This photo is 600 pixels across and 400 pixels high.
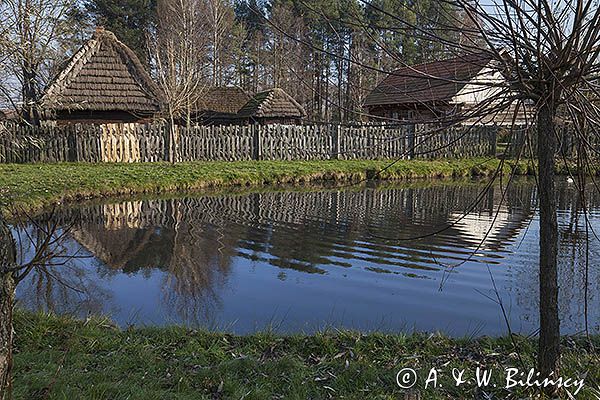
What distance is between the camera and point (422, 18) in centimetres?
322

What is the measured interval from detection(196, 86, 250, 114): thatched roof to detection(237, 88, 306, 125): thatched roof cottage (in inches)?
144

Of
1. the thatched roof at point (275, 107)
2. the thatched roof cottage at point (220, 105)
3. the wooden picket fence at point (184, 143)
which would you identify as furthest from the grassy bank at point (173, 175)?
the thatched roof cottage at point (220, 105)

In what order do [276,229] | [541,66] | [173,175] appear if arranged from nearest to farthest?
[541,66] → [276,229] → [173,175]

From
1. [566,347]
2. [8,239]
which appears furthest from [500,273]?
[8,239]

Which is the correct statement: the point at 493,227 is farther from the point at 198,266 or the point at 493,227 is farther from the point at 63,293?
the point at 63,293

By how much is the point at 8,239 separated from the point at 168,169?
15.0 metres

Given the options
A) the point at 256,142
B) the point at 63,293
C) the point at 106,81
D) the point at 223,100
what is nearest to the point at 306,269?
the point at 63,293

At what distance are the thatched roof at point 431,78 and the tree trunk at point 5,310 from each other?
2.13 metres

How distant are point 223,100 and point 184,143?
11795mm

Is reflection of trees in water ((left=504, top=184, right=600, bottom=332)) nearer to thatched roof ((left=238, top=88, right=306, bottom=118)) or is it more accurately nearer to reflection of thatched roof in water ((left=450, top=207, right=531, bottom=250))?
reflection of thatched roof in water ((left=450, top=207, right=531, bottom=250))

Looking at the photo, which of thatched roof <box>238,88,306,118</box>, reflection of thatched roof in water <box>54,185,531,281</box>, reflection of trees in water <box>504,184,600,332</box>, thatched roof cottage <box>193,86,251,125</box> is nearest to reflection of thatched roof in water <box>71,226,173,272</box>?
reflection of thatched roof in water <box>54,185,531,281</box>

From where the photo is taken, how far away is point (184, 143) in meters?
20.4

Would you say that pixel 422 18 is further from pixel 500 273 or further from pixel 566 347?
pixel 500 273

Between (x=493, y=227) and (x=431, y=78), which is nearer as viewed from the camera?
(x=431, y=78)
